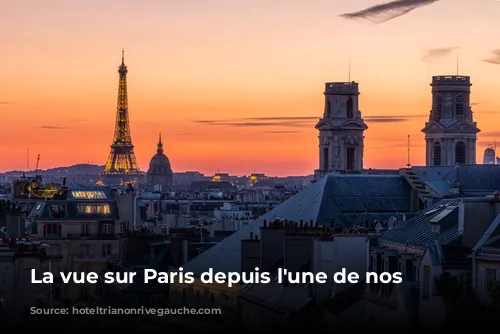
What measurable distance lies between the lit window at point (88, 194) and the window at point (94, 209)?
897 millimetres

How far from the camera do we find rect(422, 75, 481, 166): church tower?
6718 inches

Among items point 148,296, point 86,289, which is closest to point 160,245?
point 148,296

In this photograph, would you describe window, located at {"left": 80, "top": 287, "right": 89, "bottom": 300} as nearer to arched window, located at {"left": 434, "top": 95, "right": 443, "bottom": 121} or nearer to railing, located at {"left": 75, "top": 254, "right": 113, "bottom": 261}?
railing, located at {"left": 75, "top": 254, "right": 113, "bottom": 261}

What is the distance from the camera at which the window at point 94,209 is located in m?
77.6

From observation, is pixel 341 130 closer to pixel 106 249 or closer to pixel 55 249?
pixel 106 249

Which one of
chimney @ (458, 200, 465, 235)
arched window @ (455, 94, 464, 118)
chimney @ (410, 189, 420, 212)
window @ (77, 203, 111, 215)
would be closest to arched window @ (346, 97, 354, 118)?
arched window @ (455, 94, 464, 118)

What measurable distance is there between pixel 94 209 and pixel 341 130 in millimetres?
94843

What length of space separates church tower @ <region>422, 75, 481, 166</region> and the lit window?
299 feet

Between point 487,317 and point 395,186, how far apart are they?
115 ft

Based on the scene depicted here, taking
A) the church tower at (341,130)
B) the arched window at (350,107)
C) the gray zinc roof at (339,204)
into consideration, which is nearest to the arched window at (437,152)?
the church tower at (341,130)

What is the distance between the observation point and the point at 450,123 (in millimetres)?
171500

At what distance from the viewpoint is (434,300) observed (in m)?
31.9

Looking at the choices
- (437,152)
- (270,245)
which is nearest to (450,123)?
(437,152)

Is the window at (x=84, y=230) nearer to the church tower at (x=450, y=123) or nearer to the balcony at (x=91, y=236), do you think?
the balcony at (x=91, y=236)
